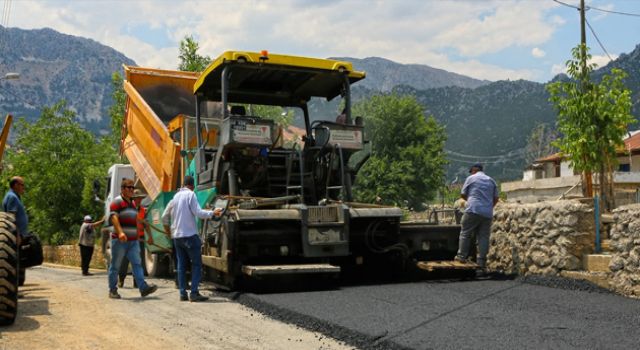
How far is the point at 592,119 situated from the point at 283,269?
→ 11086mm

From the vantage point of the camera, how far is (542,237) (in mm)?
7906

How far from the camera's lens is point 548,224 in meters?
7.83

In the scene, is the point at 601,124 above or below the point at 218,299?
above

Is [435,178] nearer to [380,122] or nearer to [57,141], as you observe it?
[380,122]

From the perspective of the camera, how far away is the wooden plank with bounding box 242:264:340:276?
699cm

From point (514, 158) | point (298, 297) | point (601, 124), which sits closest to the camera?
point (298, 297)

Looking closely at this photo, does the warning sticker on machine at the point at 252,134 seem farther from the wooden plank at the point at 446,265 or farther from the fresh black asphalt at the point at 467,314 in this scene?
the wooden plank at the point at 446,265

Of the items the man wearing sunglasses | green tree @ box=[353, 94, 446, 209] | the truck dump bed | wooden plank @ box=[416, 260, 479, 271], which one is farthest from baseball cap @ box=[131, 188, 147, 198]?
green tree @ box=[353, 94, 446, 209]

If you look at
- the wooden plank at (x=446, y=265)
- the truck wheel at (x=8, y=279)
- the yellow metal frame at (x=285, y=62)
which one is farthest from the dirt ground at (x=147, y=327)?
the yellow metal frame at (x=285, y=62)

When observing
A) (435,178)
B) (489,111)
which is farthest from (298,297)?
(489,111)

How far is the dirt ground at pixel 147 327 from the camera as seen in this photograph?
5.02 meters

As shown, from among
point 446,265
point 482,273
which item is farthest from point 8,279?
point 482,273

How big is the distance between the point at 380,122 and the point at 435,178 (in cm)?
708

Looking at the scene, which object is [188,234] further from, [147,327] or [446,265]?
[446,265]
